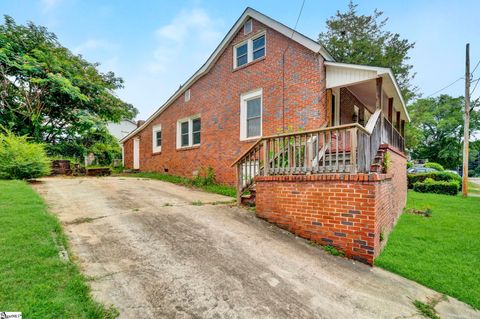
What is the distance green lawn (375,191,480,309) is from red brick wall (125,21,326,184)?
12.2ft

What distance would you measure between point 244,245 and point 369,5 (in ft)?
70.4

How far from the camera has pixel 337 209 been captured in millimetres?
3873

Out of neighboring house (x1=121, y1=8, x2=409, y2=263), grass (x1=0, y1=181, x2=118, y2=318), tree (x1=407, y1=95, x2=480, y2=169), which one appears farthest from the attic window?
tree (x1=407, y1=95, x2=480, y2=169)

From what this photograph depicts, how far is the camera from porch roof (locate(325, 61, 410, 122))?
6.28 m

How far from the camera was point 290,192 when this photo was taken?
4.55m

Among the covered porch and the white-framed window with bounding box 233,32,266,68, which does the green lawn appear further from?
the white-framed window with bounding box 233,32,266,68

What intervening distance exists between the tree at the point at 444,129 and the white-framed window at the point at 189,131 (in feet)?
121

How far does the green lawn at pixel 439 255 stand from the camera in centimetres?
309

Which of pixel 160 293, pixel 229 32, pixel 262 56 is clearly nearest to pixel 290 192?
pixel 160 293

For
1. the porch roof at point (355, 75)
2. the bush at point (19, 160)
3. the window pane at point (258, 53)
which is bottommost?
the bush at point (19, 160)

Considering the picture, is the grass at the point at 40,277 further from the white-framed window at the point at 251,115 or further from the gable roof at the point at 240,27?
the gable roof at the point at 240,27

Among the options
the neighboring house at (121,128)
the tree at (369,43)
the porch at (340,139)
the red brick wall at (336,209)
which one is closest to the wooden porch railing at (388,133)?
the porch at (340,139)

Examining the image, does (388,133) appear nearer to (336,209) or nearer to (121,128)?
(336,209)

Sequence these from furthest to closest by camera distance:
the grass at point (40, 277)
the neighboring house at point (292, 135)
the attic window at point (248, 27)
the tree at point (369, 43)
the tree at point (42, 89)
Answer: the tree at point (369, 43) → the tree at point (42, 89) → the attic window at point (248, 27) → the neighboring house at point (292, 135) → the grass at point (40, 277)
